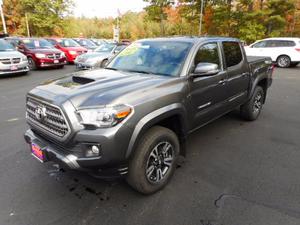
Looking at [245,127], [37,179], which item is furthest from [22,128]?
[245,127]

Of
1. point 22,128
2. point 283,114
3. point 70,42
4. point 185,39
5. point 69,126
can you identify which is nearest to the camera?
point 69,126

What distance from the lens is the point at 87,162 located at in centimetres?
219

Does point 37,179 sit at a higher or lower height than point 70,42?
lower

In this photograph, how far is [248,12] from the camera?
76.6 feet

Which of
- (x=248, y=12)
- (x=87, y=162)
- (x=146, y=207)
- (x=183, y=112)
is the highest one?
(x=248, y=12)

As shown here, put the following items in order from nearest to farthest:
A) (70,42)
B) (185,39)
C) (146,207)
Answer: (146,207) < (185,39) < (70,42)

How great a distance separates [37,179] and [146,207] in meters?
1.50

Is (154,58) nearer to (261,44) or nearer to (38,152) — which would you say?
(38,152)

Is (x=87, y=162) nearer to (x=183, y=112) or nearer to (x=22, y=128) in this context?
(x=183, y=112)

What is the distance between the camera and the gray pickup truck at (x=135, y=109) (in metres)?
2.20

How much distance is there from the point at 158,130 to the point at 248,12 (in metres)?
25.1

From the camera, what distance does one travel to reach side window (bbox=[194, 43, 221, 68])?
3262 millimetres

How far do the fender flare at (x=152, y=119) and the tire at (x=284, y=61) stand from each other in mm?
14170

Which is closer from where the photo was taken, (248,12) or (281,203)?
(281,203)
